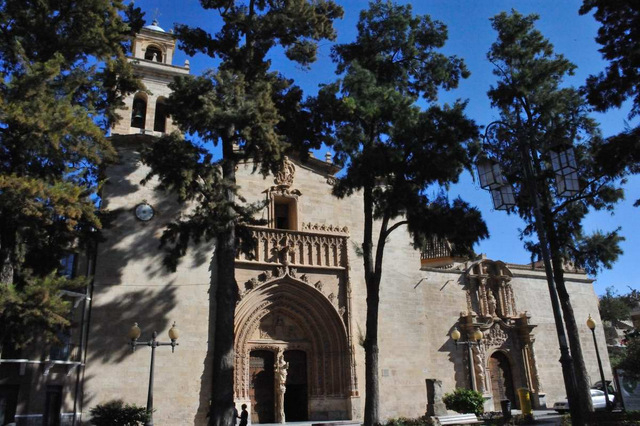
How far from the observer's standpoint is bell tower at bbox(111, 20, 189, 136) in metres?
20.4

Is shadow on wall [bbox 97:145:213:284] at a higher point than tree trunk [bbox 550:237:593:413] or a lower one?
higher

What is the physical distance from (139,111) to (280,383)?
38.3 ft

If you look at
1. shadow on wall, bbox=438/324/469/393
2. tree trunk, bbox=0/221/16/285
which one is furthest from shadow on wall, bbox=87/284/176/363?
shadow on wall, bbox=438/324/469/393

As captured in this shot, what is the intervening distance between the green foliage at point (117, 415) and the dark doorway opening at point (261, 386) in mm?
4229

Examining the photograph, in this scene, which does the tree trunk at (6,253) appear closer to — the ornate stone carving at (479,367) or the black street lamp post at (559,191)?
the black street lamp post at (559,191)

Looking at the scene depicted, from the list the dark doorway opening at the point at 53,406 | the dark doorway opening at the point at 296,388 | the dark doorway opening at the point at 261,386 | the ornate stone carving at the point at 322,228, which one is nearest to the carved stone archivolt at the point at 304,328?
the dark doorway opening at the point at 296,388

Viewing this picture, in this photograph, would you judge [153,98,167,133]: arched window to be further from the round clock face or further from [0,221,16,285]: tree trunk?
[0,221,16,285]: tree trunk

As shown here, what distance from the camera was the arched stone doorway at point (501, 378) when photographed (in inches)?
914

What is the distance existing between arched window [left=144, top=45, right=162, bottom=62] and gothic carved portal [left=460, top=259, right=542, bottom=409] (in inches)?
652

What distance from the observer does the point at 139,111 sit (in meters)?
21.0

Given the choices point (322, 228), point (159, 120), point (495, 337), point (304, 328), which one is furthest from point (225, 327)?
point (495, 337)

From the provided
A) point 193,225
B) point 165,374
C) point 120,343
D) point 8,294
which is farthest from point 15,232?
point 165,374

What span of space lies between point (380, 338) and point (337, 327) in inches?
79.8

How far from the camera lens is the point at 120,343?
16.7 m
